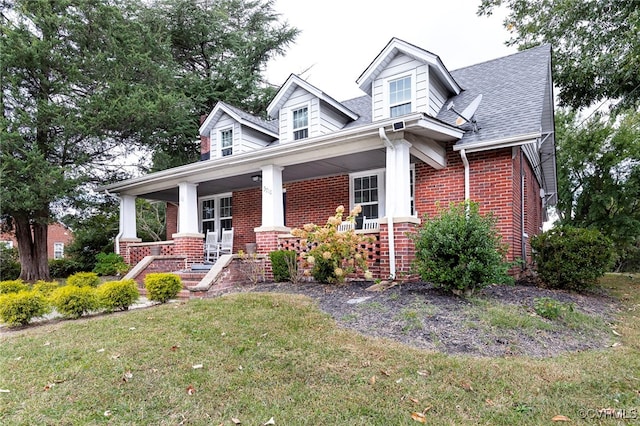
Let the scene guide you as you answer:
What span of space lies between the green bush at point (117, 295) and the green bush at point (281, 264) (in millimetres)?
2674

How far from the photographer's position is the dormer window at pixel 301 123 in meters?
10.6

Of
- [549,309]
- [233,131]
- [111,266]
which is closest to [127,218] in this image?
[111,266]

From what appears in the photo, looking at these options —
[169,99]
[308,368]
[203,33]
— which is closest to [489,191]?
[308,368]

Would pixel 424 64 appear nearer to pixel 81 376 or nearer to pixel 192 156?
pixel 81 376

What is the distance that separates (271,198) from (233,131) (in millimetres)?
4458

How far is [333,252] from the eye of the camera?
22.2 ft

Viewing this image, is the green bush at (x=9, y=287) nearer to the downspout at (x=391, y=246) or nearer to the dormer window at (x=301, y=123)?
the downspout at (x=391, y=246)

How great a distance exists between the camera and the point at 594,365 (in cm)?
352

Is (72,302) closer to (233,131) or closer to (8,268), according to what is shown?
(233,131)

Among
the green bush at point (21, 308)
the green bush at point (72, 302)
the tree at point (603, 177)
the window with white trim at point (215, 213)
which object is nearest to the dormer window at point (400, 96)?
the window with white trim at point (215, 213)

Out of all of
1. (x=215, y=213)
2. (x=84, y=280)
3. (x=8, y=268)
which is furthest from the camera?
(x=8, y=268)

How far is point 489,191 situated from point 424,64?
349 cm

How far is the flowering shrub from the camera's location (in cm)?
672

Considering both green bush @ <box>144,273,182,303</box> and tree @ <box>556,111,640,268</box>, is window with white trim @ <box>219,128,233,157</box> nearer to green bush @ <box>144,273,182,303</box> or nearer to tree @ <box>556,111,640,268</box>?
green bush @ <box>144,273,182,303</box>
